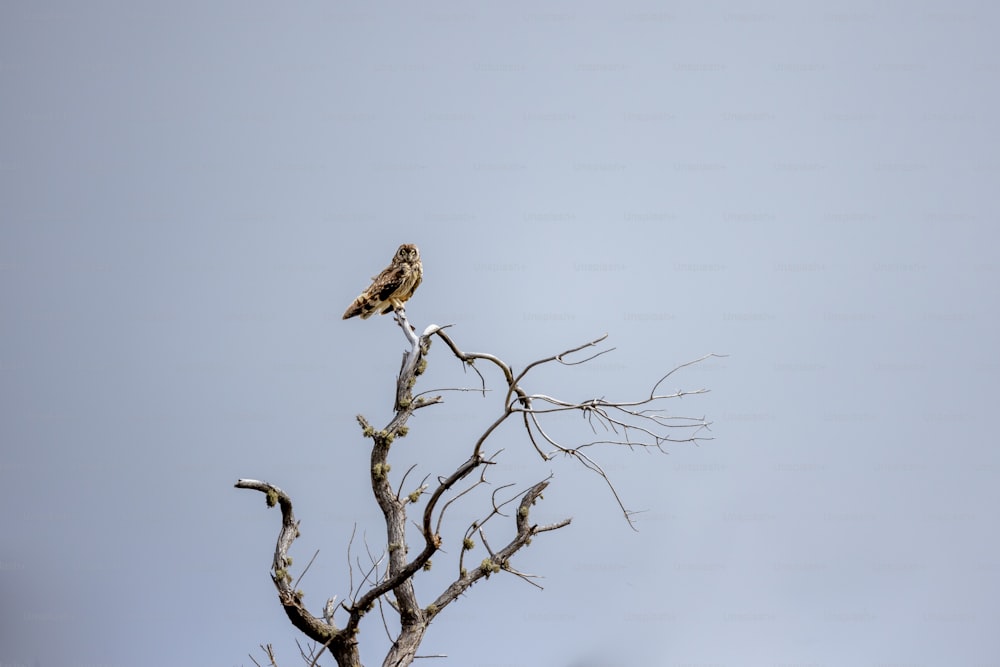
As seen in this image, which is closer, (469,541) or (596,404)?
(596,404)

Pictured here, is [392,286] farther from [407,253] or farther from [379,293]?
[407,253]

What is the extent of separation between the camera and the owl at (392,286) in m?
Answer: 4.69

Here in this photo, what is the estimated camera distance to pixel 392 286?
185 inches

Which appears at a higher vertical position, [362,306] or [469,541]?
[362,306]

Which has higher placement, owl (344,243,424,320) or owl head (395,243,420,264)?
owl head (395,243,420,264)

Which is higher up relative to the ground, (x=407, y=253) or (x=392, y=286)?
(x=407, y=253)

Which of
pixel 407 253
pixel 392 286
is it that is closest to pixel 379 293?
pixel 392 286

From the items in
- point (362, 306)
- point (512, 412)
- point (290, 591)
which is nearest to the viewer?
point (512, 412)

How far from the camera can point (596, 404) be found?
412 centimetres

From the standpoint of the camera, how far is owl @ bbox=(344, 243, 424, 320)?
469cm

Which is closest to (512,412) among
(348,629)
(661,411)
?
(661,411)

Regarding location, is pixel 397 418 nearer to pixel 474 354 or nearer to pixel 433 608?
pixel 474 354

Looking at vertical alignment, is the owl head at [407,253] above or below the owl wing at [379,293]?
above

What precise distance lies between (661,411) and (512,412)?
2.41 feet
